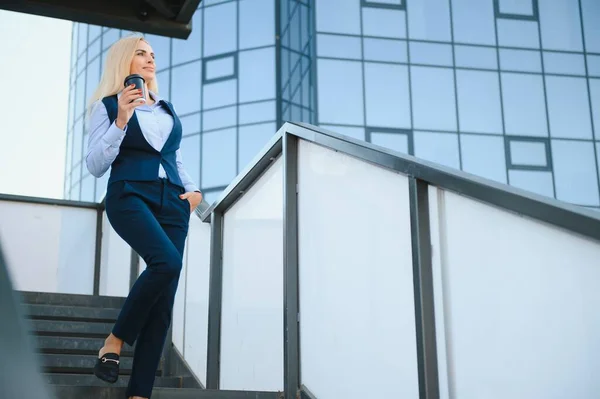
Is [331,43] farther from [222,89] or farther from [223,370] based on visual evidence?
[223,370]

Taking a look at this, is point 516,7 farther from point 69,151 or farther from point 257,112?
point 69,151

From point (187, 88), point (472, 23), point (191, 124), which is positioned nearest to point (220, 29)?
point (187, 88)

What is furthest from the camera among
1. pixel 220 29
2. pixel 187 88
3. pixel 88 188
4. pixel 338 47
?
pixel 88 188

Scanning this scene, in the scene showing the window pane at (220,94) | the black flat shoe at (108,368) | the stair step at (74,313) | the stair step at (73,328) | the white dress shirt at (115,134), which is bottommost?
the black flat shoe at (108,368)

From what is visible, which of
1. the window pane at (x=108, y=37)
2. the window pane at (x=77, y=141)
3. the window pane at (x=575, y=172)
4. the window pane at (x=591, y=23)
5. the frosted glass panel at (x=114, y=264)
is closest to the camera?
the frosted glass panel at (x=114, y=264)

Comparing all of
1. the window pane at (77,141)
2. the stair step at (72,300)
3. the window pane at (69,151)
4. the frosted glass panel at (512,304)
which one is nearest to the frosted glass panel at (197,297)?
the stair step at (72,300)

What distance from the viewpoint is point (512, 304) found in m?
2.35

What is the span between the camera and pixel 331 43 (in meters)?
20.9

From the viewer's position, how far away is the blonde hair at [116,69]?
3734 millimetres

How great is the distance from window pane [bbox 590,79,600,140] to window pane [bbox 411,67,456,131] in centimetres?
396

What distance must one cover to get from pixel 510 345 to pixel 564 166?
2029cm

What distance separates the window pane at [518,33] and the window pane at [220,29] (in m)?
7.20

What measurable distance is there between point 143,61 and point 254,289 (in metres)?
1.56

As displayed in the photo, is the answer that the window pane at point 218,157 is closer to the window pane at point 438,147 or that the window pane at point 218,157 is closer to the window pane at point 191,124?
the window pane at point 191,124
